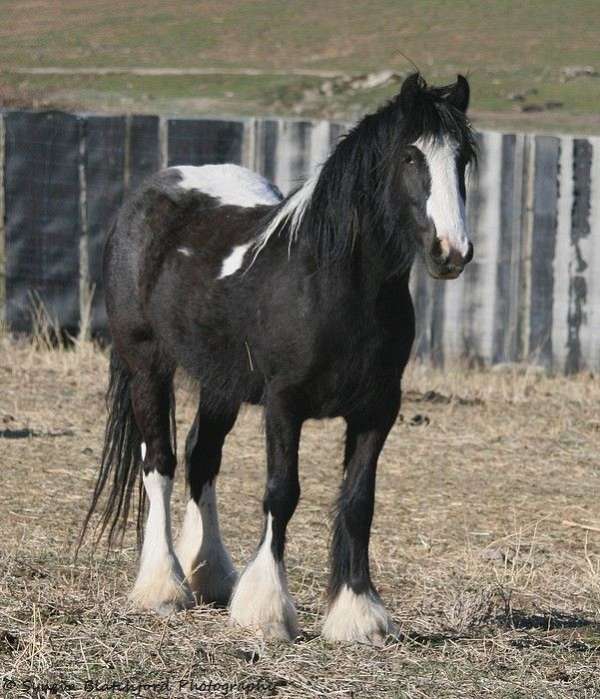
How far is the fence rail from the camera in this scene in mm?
11656

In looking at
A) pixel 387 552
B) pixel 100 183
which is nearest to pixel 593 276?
pixel 100 183

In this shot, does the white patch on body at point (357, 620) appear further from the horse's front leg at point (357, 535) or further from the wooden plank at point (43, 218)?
the wooden plank at point (43, 218)

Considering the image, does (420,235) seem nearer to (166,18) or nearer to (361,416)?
(361,416)

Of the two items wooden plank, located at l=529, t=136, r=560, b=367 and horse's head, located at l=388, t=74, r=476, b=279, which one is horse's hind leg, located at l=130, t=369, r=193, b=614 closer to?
horse's head, located at l=388, t=74, r=476, b=279

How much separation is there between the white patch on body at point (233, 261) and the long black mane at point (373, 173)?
0.36m

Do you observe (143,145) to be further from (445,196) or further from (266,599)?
(445,196)

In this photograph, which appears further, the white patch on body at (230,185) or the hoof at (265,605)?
the white patch on body at (230,185)

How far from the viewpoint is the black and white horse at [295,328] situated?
16.7 ft

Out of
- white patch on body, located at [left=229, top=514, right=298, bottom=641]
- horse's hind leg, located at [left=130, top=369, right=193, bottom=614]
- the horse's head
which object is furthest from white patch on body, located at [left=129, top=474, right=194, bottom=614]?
the horse's head

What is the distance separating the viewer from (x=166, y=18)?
109 ft

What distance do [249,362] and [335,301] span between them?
51 centimetres

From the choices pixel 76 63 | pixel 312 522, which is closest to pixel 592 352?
pixel 312 522

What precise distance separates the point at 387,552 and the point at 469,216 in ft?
17.5

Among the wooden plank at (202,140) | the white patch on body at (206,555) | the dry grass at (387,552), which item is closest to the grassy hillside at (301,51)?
the wooden plank at (202,140)
